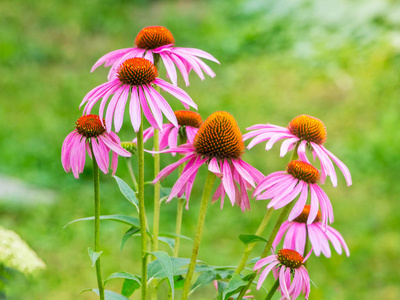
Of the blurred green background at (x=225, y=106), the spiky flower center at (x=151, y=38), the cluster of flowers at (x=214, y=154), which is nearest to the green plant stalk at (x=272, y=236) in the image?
the cluster of flowers at (x=214, y=154)

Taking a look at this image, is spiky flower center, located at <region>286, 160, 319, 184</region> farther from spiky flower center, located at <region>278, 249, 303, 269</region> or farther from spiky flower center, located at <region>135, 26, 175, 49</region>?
spiky flower center, located at <region>135, 26, 175, 49</region>

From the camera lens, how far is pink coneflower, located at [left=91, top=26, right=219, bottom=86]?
825mm

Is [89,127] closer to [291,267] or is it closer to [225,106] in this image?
[291,267]

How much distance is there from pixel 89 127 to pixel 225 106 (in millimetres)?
2811

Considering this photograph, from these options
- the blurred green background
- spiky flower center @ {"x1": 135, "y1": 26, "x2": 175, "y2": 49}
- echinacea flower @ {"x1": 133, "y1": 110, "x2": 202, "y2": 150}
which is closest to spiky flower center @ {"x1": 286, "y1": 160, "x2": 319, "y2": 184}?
echinacea flower @ {"x1": 133, "y1": 110, "x2": 202, "y2": 150}

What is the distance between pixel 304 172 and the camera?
740mm

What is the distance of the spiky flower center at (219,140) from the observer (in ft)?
2.37

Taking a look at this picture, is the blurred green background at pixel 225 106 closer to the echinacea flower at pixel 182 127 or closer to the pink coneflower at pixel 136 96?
the echinacea flower at pixel 182 127

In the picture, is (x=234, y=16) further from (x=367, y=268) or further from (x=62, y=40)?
(x=367, y=268)

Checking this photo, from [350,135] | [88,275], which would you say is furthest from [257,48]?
[88,275]

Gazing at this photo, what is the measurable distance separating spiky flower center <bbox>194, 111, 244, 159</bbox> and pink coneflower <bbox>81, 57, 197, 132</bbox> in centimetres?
5

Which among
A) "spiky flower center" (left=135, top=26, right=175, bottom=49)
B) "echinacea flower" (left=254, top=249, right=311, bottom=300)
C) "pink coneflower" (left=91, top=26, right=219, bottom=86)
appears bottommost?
"echinacea flower" (left=254, top=249, right=311, bottom=300)

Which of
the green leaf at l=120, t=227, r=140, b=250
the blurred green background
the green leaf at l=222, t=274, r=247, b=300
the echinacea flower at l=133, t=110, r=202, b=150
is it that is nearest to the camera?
the green leaf at l=222, t=274, r=247, b=300

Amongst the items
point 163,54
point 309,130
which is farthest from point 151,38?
point 309,130
